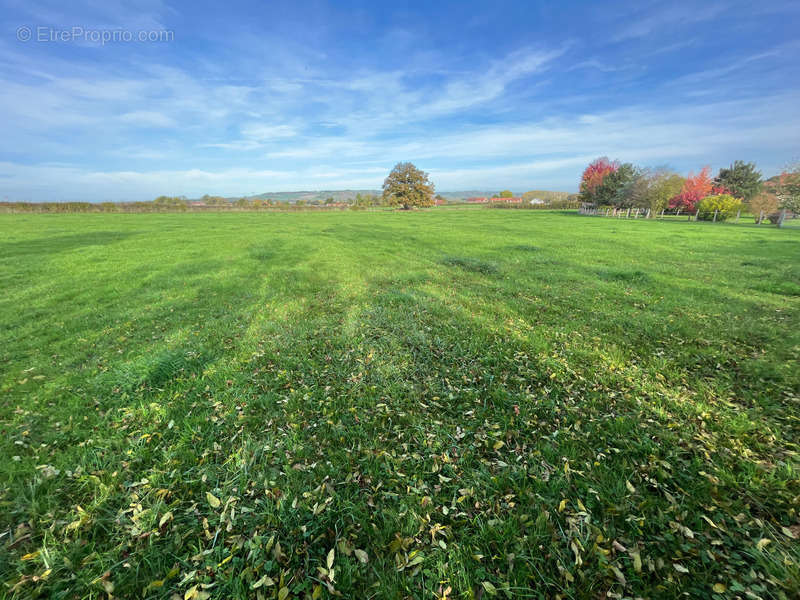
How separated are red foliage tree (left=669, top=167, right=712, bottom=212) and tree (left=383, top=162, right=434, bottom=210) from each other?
57.2 m

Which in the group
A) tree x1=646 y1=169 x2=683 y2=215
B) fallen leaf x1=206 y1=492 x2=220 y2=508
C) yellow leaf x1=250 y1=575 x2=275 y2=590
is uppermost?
tree x1=646 y1=169 x2=683 y2=215

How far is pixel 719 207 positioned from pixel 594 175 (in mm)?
37287

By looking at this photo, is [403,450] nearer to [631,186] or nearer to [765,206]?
[765,206]

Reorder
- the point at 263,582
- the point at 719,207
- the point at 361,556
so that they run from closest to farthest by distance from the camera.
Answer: the point at 263,582 → the point at 361,556 → the point at 719,207

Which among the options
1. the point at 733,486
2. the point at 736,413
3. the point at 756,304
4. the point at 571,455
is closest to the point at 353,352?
the point at 571,455

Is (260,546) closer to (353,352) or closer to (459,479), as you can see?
(459,479)

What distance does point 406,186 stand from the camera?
92.1 m

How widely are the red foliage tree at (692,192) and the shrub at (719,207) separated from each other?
25.7ft

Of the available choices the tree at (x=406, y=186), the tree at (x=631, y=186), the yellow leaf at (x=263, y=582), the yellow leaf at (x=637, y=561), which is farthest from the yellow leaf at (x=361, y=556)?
the tree at (x=406, y=186)

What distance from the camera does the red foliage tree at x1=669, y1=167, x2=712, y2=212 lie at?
60.6m

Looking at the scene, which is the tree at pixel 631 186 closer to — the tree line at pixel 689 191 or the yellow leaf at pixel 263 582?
the tree line at pixel 689 191

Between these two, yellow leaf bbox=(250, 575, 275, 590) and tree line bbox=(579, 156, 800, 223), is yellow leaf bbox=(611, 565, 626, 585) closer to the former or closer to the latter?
yellow leaf bbox=(250, 575, 275, 590)

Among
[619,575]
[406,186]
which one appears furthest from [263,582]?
[406,186]

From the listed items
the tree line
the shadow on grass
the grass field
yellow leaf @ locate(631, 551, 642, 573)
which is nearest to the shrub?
the tree line
